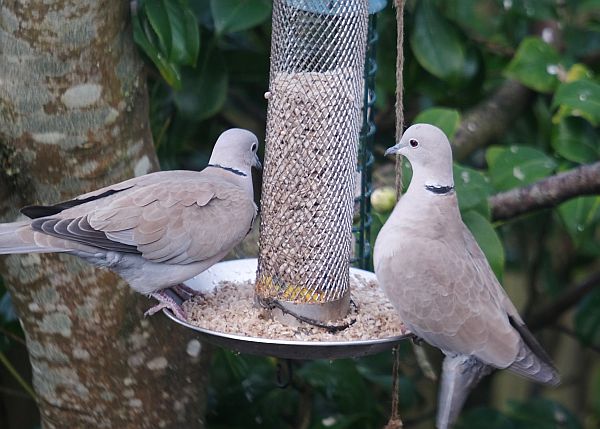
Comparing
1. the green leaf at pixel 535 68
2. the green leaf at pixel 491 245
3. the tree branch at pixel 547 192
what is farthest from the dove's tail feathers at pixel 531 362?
the green leaf at pixel 535 68

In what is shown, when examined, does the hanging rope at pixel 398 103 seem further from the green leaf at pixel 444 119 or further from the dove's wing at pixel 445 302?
the green leaf at pixel 444 119

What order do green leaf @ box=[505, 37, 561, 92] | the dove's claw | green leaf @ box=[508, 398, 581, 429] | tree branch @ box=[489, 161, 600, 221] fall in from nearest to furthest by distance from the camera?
the dove's claw
tree branch @ box=[489, 161, 600, 221]
green leaf @ box=[505, 37, 561, 92]
green leaf @ box=[508, 398, 581, 429]

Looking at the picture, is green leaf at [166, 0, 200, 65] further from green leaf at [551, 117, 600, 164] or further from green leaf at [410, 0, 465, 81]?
green leaf at [551, 117, 600, 164]

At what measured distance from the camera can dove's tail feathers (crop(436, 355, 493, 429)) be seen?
2500mm

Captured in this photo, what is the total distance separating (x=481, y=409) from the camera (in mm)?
3967

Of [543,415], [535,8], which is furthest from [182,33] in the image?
[543,415]

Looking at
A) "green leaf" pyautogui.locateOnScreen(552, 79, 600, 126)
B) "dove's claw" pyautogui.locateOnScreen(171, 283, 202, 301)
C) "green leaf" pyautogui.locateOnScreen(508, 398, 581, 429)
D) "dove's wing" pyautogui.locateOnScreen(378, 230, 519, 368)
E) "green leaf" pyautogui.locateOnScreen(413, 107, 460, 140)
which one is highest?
"green leaf" pyautogui.locateOnScreen(552, 79, 600, 126)

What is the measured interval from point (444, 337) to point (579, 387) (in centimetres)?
348

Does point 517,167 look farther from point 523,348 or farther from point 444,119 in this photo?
point 523,348

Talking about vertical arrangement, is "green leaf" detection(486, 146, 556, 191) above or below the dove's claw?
above

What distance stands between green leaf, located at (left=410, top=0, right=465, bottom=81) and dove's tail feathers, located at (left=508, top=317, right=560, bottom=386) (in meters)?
1.22

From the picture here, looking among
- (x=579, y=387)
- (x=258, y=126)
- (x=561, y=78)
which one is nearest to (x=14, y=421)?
(x=258, y=126)

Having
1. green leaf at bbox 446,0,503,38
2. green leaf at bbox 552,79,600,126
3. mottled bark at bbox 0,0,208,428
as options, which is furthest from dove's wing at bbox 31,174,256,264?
green leaf at bbox 446,0,503,38

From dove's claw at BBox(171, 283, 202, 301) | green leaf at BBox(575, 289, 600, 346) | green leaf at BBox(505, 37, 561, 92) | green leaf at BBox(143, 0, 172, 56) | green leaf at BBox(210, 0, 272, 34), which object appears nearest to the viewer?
dove's claw at BBox(171, 283, 202, 301)
